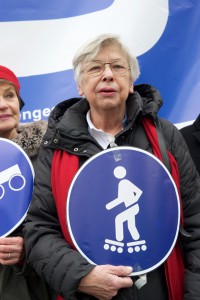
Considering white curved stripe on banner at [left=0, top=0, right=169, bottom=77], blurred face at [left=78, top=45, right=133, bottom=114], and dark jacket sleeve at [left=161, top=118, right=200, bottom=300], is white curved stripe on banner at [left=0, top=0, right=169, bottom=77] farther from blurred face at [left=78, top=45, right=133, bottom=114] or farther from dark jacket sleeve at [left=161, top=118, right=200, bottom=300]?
dark jacket sleeve at [left=161, top=118, right=200, bottom=300]

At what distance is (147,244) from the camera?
147cm

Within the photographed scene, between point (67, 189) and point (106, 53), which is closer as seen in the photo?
point (67, 189)

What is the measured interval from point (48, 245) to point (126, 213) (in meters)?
0.28

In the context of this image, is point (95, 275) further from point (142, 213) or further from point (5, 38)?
point (5, 38)

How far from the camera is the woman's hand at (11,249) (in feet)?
5.37

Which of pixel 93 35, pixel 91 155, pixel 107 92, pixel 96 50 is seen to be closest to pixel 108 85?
pixel 107 92

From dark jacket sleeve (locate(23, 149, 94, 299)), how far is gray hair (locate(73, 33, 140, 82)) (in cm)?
35

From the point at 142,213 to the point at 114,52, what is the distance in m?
0.59

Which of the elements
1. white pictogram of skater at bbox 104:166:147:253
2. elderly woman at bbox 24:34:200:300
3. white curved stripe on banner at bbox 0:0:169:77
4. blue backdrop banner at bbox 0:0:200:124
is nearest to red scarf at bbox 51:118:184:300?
elderly woman at bbox 24:34:200:300

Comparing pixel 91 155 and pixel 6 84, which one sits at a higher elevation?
pixel 6 84

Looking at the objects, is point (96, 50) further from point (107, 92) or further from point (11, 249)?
point (11, 249)

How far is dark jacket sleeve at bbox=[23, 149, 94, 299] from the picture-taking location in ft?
4.67

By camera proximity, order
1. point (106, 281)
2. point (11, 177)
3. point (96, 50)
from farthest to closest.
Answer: point (11, 177) < point (96, 50) < point (106, 281)

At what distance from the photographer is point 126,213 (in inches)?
57.8
